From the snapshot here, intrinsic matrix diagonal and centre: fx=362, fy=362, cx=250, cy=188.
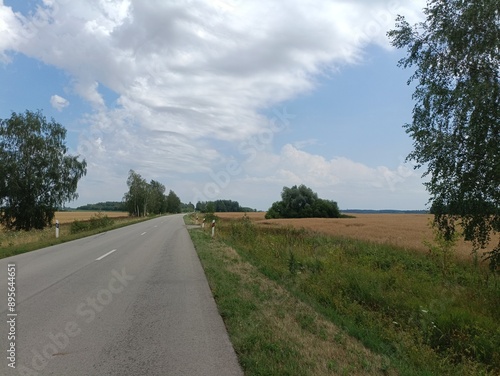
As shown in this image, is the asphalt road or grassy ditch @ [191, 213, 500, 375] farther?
grassy ditch @ [191, 213, 500, 375]

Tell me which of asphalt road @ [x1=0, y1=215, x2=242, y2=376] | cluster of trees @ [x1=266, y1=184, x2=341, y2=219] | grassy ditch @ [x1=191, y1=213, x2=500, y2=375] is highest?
cluster of trees @ [x1=266, y1=184, x2=341, y2=219]

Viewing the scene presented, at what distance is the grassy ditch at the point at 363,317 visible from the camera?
4594 mm

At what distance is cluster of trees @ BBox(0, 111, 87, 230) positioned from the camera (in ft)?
118

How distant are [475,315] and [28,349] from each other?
7.33m

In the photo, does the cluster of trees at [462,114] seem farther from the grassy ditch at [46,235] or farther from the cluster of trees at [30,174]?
the cluster of trees at [30,174]

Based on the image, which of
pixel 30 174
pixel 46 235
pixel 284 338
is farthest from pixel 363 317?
pixel 30 174

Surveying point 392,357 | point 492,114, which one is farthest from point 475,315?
point 492,114

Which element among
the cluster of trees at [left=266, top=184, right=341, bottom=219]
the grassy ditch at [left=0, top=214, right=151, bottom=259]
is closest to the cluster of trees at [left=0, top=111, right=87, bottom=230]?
the grassy ditch at [left=0, top=214, right=151, bottom=259]

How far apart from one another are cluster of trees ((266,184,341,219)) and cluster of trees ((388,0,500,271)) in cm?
6716

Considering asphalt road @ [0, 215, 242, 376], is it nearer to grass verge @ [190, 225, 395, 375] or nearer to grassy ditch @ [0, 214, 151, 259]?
grass verge @ [190, 225, 395, 375]

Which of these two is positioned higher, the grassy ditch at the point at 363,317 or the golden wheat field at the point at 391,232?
the golden wheat field at the point at 391,232

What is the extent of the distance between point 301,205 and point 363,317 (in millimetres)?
71610

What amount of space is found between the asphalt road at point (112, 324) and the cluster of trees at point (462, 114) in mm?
6929

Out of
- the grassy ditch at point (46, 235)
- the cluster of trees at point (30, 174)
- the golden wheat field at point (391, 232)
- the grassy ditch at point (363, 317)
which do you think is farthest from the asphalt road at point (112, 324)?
the cluster of trees at point (30, 174)
